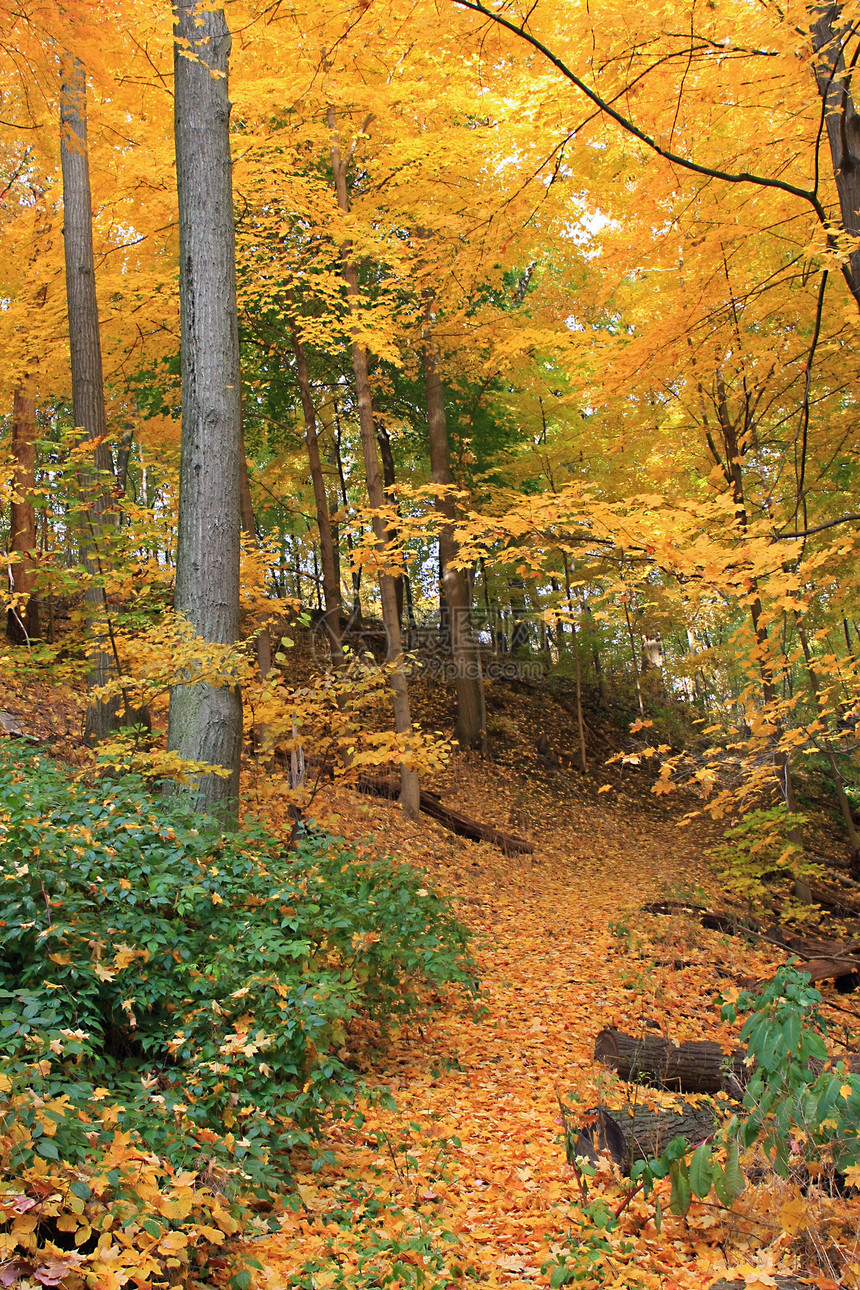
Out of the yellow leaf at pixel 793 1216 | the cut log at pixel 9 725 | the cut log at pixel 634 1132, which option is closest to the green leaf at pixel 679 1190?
the yellow leaf at pixel 793 1216

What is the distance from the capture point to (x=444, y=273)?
20.3 feet

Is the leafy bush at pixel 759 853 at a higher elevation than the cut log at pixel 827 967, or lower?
higher

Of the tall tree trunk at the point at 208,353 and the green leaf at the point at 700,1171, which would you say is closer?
the green leaf at the point at 700,1171

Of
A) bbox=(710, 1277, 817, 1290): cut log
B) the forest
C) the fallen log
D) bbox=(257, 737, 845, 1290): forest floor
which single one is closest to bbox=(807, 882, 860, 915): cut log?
the forest

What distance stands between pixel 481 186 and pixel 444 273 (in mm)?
3628

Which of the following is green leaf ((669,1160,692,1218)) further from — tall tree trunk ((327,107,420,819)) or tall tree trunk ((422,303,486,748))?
tall tree trunk ((422,303,486,748))

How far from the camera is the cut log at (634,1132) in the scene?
125 inches

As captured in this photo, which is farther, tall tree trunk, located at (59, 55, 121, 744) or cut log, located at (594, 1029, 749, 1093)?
tall tree trunk, located at (59, 55, 121, 744)

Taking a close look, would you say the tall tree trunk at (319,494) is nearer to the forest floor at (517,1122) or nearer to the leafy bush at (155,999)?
the forest floor at (517,1122)

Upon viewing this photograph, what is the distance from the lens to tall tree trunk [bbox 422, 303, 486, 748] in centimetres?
1284

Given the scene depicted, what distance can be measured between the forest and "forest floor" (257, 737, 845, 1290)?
0.03 m

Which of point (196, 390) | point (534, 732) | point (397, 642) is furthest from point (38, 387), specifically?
point (534, 732)

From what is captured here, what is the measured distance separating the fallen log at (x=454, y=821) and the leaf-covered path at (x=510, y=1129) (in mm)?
1844

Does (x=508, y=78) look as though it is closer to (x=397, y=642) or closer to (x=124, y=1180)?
(x=397, y=642)
